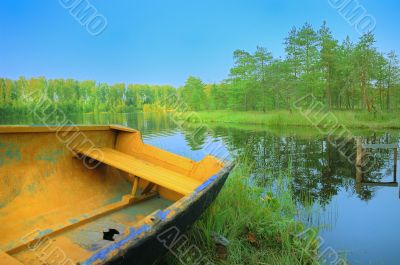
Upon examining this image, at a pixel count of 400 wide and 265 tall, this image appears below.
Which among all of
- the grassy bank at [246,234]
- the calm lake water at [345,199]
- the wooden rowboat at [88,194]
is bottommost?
the calm lake water at [345,199]

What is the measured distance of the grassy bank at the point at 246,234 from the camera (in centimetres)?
319

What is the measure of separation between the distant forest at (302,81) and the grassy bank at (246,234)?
82.1 ft

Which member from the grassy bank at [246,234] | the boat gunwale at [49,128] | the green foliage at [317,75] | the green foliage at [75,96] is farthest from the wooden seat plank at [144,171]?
the green foliage at [75,96]

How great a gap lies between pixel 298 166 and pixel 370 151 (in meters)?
4.55

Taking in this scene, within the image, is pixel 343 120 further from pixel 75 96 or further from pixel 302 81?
pixel 75 96

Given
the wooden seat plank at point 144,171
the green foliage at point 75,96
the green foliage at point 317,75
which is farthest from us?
the green foliage at point 75,96

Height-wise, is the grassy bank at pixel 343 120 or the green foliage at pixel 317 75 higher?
the green foliage at pixel 317 75

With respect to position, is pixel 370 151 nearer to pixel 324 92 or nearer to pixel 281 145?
pixel 281 145

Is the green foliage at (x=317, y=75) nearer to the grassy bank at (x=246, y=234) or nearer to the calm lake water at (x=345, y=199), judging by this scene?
the calm lake water at (x=345, y=199)

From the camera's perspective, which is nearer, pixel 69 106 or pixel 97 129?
pixel 97 129

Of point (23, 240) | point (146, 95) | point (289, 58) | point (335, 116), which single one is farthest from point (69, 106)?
point (23, 240)

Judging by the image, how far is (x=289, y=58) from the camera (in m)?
33.3

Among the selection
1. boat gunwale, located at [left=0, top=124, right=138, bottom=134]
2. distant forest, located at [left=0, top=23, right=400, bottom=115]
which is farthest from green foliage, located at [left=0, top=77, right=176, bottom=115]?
boat gunwale, located at [left=0, top=124, right=138, bottom=134]

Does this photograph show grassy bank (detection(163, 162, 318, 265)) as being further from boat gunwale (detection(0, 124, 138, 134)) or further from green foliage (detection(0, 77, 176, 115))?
green foliage (detection(0, 77, 176, 115))
